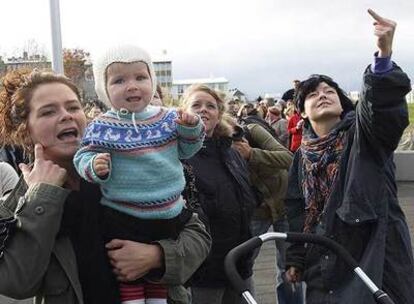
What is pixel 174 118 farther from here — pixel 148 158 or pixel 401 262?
pixel 401 262

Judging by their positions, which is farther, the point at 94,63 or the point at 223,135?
the point at 223,135

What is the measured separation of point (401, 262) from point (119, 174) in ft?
5.07

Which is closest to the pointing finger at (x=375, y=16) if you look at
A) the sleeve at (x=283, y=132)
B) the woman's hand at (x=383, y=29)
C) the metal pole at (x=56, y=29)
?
the woman's hand at (x=383, y=29)

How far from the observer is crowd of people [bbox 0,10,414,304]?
78.2 inches

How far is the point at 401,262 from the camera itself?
2896 mm

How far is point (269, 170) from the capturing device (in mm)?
4520

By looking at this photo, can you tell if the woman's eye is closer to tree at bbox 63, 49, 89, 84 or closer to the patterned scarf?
the patterned scarf

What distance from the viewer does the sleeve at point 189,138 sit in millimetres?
2256

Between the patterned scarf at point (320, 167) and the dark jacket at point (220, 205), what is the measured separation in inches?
19.1

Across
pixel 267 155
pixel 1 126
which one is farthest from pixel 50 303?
pixel 267 155

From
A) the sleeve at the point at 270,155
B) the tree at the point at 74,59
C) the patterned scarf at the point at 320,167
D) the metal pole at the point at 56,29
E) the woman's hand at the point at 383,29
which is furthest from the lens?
the tree at the point at 74,59

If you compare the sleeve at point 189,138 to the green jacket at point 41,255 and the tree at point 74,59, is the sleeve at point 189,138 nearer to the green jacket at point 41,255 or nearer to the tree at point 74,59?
the green jacket at point 41,255

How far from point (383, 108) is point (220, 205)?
1252 mm

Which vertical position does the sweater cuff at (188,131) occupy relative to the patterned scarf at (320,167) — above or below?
above
